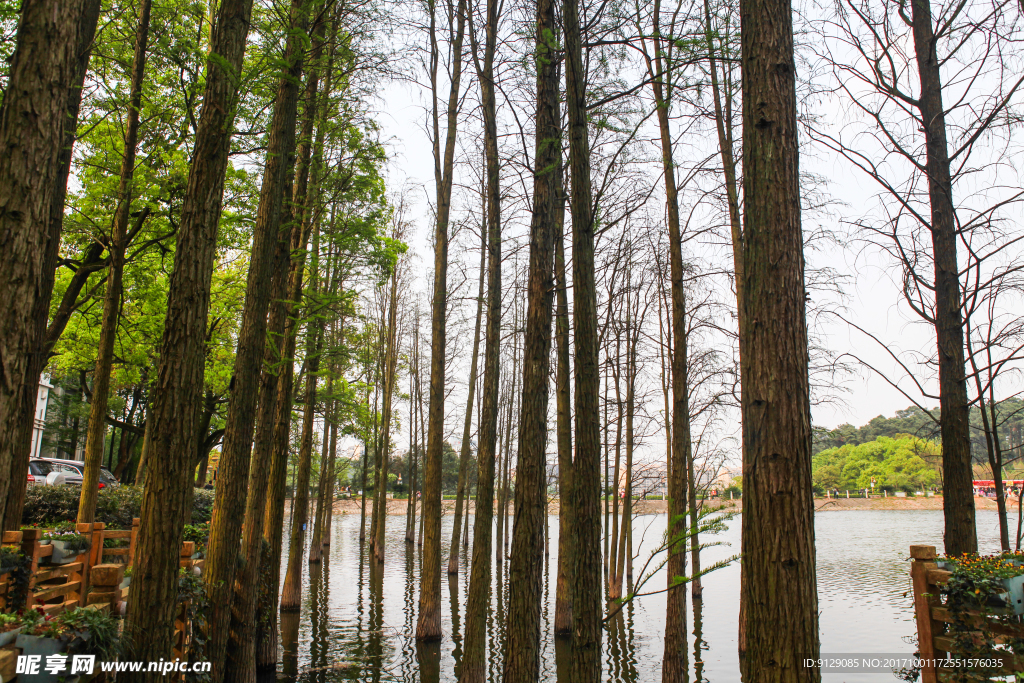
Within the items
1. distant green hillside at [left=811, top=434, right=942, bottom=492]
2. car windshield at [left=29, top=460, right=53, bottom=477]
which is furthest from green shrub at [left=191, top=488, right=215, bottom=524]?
distant green hillside at [left=811, top=434, right=942, bottom=492]

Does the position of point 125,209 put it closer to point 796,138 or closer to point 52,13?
point 52,13

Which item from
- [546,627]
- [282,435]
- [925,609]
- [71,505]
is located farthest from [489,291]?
[71,505]

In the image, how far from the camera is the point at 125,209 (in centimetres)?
841

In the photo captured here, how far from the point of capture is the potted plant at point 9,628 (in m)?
3.06

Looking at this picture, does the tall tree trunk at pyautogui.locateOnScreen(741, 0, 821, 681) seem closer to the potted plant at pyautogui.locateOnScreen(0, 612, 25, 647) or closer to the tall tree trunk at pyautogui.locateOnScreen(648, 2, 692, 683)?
the potted plant at pyautogui.locateOnScreen(0, 612, 25, 647)

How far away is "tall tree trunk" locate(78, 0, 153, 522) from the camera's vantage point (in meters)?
8.07

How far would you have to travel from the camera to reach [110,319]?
8555 mm

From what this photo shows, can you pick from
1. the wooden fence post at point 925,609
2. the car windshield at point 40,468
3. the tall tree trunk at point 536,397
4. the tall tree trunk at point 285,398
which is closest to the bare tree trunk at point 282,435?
the tall tree trunk at point 285,398

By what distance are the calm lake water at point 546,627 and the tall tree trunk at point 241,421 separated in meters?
3.77

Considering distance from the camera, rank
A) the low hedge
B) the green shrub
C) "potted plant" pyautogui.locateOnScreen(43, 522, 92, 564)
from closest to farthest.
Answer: "potted plant" pyautogui.locateOnScreen(43, 522, 92, 564)
the low hedge
the green shrub

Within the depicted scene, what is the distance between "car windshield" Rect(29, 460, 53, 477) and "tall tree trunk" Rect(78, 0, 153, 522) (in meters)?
11.3

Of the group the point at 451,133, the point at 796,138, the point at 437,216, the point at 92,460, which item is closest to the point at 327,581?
the point at 92,460

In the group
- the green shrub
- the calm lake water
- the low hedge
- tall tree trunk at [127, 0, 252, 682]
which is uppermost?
tall tree trunk at [127, 0, 252, 682]

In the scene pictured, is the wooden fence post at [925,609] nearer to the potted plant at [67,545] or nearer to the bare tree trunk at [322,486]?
the potted plant at [67,545]
